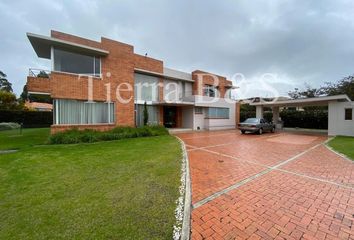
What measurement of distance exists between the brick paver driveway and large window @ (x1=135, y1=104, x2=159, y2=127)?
35.0ft

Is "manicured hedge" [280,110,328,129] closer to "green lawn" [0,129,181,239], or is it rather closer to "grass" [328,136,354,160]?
"grass" [328,136,354,160]

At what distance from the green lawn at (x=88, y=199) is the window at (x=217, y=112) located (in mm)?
15881

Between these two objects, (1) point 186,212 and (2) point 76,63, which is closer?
(1) point 186,212

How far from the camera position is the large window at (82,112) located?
1164 centimetres

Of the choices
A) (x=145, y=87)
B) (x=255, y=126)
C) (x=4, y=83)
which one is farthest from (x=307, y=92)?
(x=4, y=83)

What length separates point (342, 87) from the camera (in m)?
25.4

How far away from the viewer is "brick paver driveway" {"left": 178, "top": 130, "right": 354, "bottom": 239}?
2.78 metres

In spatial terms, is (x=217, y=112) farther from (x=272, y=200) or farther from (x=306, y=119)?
(x=272, y=200)

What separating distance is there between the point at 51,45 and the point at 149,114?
924cm

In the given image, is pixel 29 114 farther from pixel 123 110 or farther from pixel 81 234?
pixel 81 234

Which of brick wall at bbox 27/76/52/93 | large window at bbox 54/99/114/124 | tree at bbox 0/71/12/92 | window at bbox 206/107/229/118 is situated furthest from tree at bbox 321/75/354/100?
tree at bbox 0/71/12/92

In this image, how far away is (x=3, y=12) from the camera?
11.4 meters

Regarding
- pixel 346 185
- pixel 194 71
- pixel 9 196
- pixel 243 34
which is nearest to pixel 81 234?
pixel 9 196

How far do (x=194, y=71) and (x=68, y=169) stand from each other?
18.7 meters
